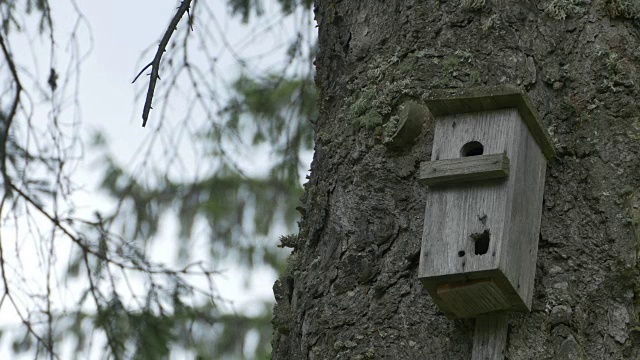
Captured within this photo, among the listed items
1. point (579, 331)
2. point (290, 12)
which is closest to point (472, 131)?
point (579, 331)

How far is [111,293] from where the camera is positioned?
141 inches

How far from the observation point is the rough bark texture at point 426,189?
1.88 metres

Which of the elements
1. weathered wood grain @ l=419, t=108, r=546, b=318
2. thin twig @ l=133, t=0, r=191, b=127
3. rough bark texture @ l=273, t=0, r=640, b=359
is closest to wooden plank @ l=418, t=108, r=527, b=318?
weathered wood grain @ l=419, t=108, r=546, b=318

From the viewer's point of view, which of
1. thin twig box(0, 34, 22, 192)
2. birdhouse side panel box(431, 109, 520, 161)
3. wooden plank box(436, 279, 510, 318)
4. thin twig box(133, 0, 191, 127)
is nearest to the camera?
wooden plank box(436, 279, 510, 318)

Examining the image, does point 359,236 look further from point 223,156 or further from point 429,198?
point 223,156

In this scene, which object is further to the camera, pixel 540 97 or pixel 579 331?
pixel 540 97

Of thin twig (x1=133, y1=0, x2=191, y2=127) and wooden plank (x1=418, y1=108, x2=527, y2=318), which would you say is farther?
thin twig (x1=133, y1=0, x2=191, y2=127)

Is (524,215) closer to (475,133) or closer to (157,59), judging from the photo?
(475,133)

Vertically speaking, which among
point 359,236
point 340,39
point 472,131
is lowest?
point 359,236

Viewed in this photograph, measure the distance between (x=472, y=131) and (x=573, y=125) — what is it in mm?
239

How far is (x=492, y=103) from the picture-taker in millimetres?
1920

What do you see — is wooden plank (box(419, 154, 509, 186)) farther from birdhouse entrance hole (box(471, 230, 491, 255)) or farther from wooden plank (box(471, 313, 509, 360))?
wooden plank (box(471, 313, 509, 360))

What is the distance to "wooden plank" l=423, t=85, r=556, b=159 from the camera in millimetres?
1887

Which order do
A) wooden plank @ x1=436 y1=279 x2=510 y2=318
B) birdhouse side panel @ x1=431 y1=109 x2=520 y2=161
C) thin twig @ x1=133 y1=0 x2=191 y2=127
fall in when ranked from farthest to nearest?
thin twig @ x1=133 y1=0 x2=191 y2=127 < birdhouse side panel @ x1=431 y1=109 x2=520 y2=161 < wooden plank @ x1=436 y1=279 x2=510 y2=318
